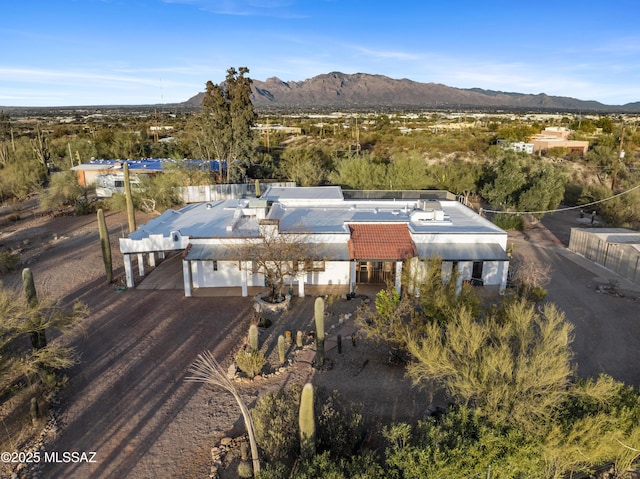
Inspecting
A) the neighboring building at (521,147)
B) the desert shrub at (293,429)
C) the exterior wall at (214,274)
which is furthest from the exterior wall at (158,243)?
the neighboring building at (521,147)

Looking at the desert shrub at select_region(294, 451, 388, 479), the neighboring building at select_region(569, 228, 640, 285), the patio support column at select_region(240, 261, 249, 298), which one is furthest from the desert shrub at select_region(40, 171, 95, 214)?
the neighboring building at select_region(569, 228, 640, 285)

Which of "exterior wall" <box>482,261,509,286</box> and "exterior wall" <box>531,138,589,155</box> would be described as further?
"exterior wall" <box>531,138,589,155</box>

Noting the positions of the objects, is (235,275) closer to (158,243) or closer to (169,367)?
(158,243)

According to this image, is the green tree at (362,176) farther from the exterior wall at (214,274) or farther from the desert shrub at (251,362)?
the desert shrub at (251,362)

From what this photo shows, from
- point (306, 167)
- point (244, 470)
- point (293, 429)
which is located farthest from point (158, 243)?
point (306, 167)

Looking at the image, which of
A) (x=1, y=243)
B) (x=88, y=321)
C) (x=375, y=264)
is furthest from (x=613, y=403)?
(x=1, y=243)

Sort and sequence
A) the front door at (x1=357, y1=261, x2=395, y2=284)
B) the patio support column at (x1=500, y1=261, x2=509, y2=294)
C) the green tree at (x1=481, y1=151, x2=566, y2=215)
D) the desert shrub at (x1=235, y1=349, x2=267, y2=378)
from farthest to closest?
the green tree at (x1=481, y1=151, x2=566, y2=215)
the front door at (x1=357, y1=261, x2=395, y2=284)
the patio support column at (x1=500, y1=261, x2=509, y2=294)
the desert shrub at (x1=235, y1=349, x2=267, y2=378)

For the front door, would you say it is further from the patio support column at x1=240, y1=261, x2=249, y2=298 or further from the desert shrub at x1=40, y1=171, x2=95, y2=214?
the desert shrub at x1=40, y1=171, x2=95, y2=214
